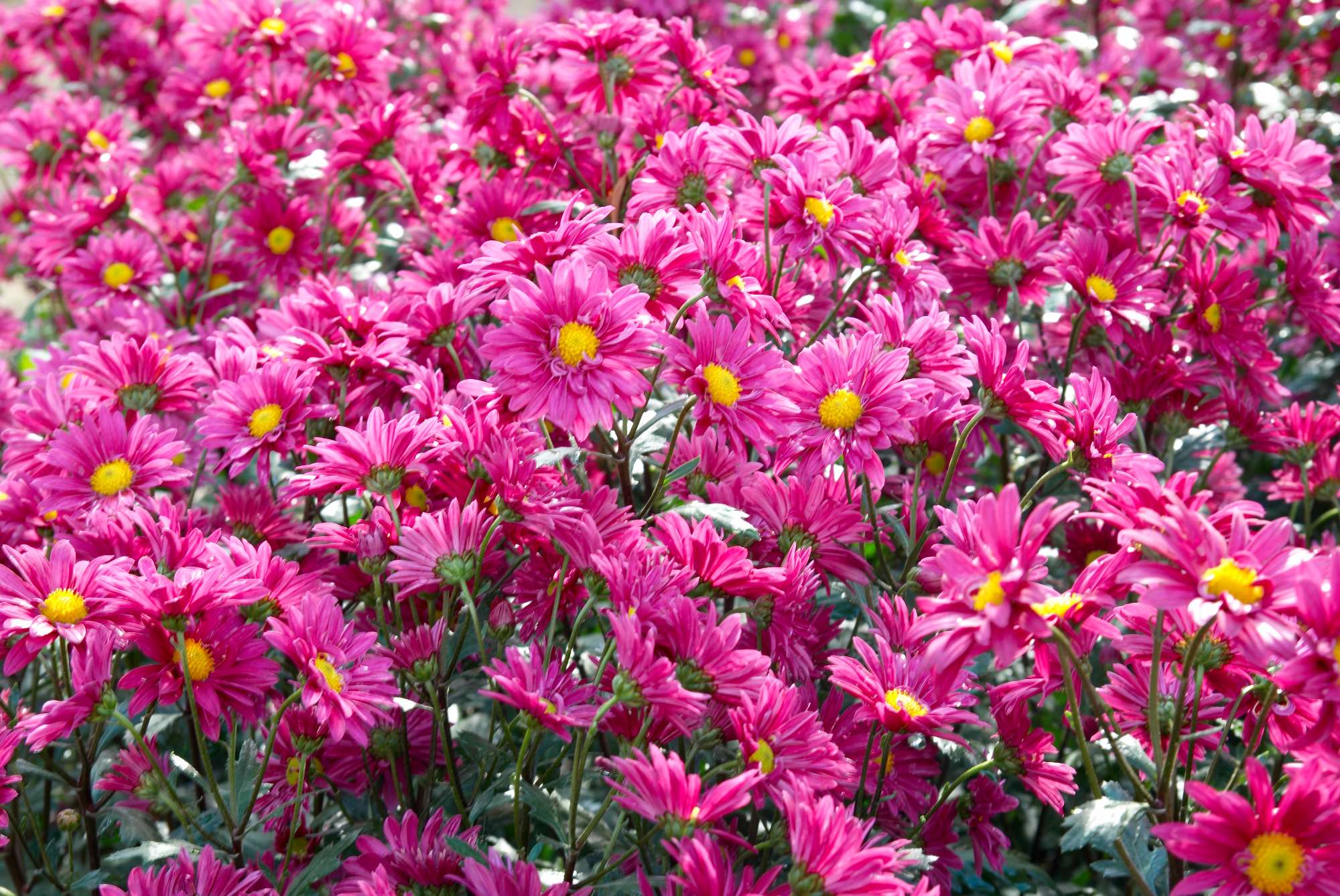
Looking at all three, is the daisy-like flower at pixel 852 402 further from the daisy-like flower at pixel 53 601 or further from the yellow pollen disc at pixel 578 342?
the daisy-like flower at pixel 53 601

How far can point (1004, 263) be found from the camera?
6.23 feet

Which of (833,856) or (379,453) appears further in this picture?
(379,453)

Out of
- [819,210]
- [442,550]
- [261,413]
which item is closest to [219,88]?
[261,413]

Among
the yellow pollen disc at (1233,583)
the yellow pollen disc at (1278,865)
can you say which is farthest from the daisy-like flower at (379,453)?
the yellow pollen disc at (1278,865)

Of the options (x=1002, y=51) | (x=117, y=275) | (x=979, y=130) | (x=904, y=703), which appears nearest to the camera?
(x=904, y=703)

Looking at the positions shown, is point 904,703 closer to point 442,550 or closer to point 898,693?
point 898,693

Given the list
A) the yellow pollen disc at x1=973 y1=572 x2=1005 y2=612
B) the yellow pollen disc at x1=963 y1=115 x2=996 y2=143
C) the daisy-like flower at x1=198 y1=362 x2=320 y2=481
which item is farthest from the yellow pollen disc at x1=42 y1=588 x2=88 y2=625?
the yellow pollen disc at x1=963 y1=115 x2=996 y2=143

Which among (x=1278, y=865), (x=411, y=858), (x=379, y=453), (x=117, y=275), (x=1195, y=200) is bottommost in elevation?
(x=411, y=858)

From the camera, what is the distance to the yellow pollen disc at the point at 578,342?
1.33 m

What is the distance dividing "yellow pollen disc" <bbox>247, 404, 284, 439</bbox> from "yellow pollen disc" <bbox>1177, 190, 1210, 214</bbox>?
1.38 m

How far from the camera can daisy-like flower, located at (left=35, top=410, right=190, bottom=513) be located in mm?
1672

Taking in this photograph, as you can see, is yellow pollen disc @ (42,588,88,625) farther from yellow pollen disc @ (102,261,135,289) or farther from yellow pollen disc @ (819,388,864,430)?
yellow pollen disc @ (102,261,135,289)

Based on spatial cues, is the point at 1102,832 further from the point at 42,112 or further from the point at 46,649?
the point at 42,112

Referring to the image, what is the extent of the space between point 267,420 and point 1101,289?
4.10 ft
